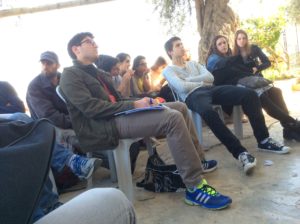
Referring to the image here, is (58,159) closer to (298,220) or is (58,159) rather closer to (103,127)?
(103,127)

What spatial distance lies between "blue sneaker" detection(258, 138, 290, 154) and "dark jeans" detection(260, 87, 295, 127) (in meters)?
0.48

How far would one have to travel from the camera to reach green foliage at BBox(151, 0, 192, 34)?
580 cm

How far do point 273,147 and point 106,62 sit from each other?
2187 millimetres

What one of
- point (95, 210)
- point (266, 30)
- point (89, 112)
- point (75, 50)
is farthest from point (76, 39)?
point (266, 30)

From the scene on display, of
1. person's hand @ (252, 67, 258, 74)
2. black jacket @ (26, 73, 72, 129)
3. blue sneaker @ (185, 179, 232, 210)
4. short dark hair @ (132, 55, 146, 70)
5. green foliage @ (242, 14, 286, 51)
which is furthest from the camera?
green foliage @ (242, 14, 286, 51)

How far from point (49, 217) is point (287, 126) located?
3302 mm

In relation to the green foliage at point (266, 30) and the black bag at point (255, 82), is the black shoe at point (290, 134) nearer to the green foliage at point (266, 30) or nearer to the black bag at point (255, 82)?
the black bag at point (255, 82)

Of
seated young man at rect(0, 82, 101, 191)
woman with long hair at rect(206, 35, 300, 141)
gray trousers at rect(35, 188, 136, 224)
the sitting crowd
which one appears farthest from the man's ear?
gray trousers at rect(35, 188, 136, 224)

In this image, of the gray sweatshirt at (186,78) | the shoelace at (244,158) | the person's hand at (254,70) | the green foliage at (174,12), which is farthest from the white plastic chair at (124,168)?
the green foliage at (174,12)

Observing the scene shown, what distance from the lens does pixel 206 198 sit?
7.76ft

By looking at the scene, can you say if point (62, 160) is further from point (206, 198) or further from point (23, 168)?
point (23, 168)

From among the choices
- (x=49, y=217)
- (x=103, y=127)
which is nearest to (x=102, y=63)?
(x=103, y=127)

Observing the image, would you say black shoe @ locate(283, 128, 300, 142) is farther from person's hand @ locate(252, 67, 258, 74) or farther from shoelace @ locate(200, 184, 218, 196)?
shoelace @ locate(200, 184, 218, 196)

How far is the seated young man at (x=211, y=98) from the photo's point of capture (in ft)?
10.5
